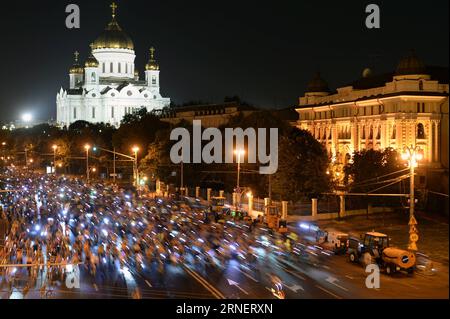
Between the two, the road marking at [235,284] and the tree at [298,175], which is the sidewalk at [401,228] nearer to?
the tree at [298,175]

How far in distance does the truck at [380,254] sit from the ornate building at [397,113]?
25.7 meters

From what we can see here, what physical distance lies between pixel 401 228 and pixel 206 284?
20998 millimetres

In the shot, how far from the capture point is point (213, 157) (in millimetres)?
64875

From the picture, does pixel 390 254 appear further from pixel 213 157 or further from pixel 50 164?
pixel 50 164

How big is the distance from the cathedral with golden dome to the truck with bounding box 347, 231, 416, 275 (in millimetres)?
118778

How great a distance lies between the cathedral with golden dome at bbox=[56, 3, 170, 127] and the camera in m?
149

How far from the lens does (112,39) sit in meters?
149

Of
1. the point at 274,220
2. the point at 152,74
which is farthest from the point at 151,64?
the point at 274,220

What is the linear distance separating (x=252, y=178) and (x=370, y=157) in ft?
29.0

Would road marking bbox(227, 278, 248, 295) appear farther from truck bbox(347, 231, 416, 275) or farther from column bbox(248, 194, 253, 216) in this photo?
column bbox(248, 194, 253, 216)

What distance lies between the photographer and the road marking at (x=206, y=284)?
2187 cm

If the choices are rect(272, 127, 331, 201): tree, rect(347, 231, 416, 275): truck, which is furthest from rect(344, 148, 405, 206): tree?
rect(347, 231, 416, 275): truck

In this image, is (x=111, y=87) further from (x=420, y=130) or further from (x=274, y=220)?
(x=274, y=220)
